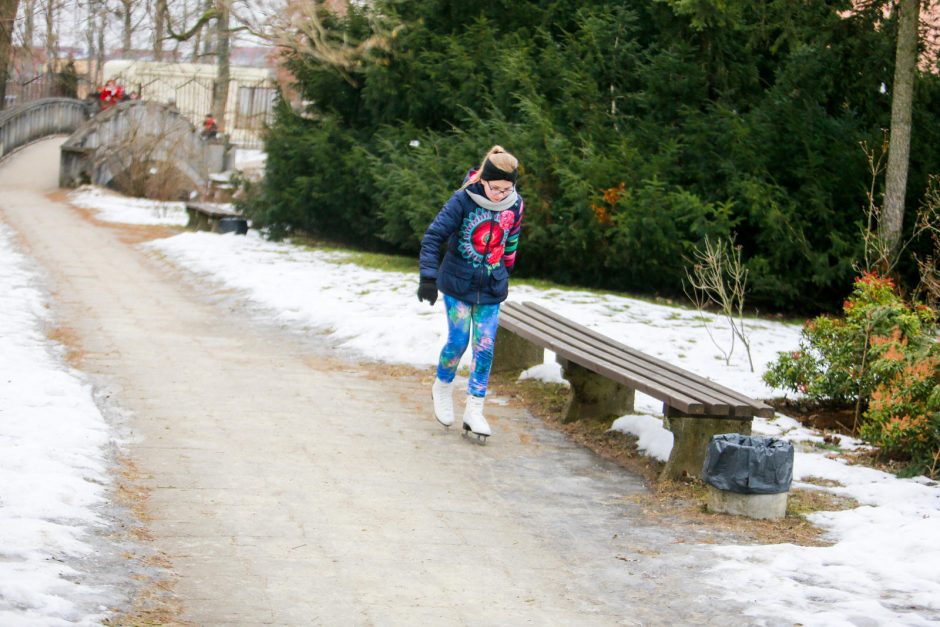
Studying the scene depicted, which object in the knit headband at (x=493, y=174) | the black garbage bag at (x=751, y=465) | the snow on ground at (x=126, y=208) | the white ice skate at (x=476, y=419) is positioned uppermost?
the knit headband at (x=493, y=174)

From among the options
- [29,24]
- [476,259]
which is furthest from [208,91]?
[476,259]

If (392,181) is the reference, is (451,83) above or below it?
above

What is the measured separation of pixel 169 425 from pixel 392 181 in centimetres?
908

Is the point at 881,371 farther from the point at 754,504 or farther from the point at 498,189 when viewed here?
the point at 498,189

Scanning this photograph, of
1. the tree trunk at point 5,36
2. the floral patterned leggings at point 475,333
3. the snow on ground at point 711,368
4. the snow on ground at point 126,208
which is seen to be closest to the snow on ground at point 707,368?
the snow on ground at point 711,368

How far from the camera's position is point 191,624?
14.7 ft

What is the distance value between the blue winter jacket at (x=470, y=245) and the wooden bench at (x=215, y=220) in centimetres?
1286

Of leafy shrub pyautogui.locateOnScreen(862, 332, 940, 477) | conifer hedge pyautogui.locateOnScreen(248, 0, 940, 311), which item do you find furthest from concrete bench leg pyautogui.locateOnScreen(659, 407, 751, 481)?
conifer hedge pyautogui.locateOnScreen(248, 0, 940, 311)

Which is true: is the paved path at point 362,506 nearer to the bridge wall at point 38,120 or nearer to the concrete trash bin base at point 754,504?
the concrete trash bin base at point 754,504

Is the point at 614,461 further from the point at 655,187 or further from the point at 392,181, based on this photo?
the point at 392,181

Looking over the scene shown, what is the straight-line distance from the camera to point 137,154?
28.9 m

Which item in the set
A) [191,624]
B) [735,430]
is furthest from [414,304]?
[191,624]

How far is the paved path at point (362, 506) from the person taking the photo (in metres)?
4.90

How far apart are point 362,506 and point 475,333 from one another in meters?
1.78
